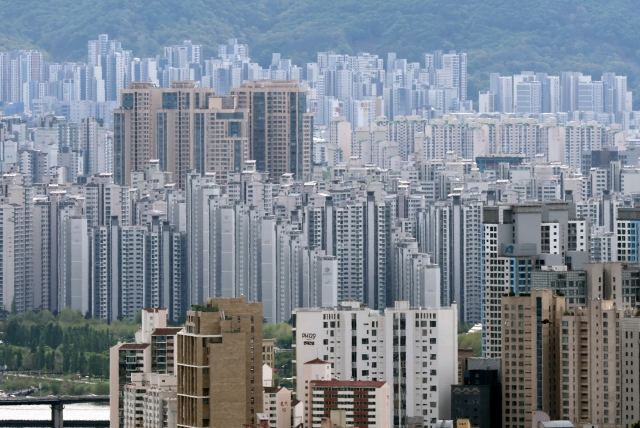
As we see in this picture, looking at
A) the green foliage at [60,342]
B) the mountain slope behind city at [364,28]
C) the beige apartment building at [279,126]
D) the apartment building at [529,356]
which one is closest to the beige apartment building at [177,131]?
the beige apartment building at [279,126]

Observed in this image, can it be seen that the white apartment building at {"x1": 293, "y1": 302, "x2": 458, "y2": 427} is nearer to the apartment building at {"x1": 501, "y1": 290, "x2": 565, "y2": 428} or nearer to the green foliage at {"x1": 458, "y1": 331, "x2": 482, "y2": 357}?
the apartment building at {"x1": 501, "y1": 290, "x2": 565, "y2": 428}

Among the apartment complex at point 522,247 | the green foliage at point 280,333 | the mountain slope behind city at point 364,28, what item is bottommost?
the green foliage at point 280,333

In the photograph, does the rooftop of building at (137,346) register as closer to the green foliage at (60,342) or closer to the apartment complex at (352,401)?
the apartment complex at (352,401)

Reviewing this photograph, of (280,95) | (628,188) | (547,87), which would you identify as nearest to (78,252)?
(628,188)

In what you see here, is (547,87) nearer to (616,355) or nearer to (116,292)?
(116,292)

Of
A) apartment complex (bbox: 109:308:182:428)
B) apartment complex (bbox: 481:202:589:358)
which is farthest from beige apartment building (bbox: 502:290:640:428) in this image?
apartment complex (bbox: 109:308:182:428)

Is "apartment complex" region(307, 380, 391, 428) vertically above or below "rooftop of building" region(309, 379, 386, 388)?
below

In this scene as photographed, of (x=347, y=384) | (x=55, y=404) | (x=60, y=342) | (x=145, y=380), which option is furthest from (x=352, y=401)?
(x=60, y=342)
